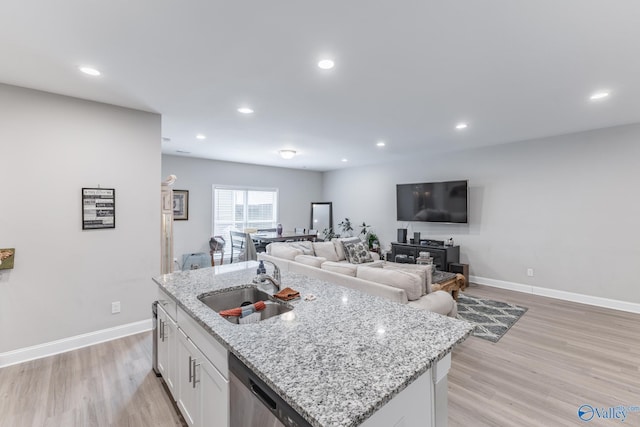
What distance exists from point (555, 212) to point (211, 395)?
5.53m

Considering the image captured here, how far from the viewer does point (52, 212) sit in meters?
2.87

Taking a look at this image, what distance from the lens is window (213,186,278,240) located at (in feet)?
23.0

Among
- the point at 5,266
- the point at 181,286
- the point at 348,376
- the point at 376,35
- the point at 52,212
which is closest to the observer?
the point at 348,376

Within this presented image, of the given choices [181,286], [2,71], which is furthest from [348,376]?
[2,71]

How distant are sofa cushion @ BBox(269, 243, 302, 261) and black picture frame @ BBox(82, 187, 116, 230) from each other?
2001mm

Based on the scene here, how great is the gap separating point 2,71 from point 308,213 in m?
6.85

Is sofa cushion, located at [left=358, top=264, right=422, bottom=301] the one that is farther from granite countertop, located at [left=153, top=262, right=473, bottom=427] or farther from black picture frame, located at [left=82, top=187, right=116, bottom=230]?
black picture frame, located at [left=82, top=187, right=116, bottom=230]

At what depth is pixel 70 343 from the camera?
2941mm

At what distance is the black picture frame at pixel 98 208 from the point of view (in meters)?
3.03

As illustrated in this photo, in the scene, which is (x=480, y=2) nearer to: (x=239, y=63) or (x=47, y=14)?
(x=239, y=63)

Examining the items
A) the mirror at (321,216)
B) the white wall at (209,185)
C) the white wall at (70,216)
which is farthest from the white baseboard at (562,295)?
the white wall at (70,216)

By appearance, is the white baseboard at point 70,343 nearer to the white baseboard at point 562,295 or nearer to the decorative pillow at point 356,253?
the decorative pillow at point 356,253

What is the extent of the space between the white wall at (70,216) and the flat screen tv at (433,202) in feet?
16.2

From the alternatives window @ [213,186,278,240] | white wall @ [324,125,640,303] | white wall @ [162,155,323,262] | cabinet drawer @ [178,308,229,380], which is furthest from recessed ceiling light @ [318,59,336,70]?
window @ [213,186,278,240]
